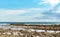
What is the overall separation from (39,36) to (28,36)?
244cm

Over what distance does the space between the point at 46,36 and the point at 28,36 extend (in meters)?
3.37

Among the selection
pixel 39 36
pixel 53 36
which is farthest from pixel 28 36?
pixel 53 36

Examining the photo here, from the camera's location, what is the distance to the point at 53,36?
3519 cm

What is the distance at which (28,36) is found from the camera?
33.6 meters

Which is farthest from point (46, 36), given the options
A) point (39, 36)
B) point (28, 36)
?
point (28, 36)

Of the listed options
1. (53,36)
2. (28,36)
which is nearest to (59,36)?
(53,36)

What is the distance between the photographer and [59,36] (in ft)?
111

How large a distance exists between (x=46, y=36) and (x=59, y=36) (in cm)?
230

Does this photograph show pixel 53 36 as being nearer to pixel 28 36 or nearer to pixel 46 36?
pixel 46 36

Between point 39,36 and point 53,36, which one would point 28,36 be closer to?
point 39,36

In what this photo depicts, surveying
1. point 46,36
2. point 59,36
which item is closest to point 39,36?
point 46,36

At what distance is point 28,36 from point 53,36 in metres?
4.58

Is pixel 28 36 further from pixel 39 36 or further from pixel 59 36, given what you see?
pixel 59 36
